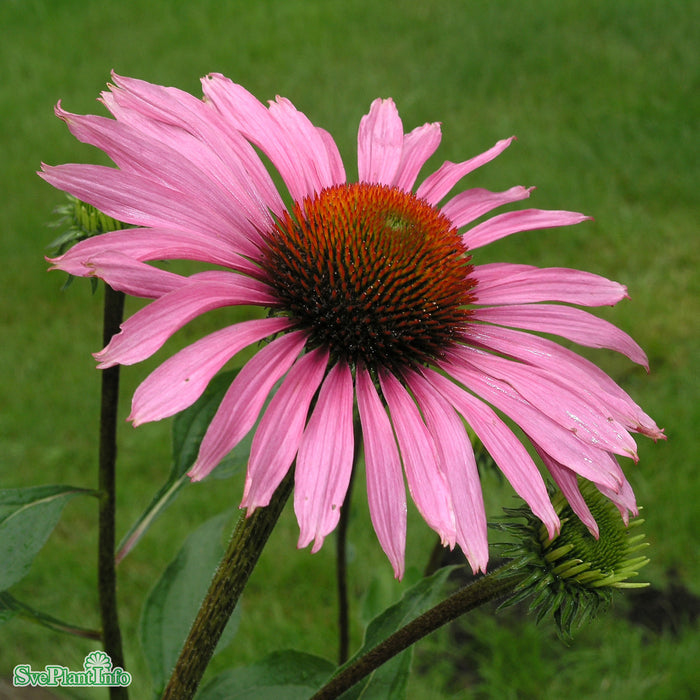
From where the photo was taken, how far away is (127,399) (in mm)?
2818

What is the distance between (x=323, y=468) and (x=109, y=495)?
30cm

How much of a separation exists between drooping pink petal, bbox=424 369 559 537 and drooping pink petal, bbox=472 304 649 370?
0.14 m

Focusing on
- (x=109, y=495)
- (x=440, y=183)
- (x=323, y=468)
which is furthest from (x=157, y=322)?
(x=440, y=183)

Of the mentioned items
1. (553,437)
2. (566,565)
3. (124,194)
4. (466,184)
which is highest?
(466,184)

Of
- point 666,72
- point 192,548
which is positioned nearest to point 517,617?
point 192,548

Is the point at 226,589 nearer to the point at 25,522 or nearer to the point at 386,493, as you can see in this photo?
the point at 386,493

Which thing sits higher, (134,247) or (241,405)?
(134,247)

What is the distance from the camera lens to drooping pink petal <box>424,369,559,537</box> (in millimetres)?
661

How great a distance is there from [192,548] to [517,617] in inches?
50.7

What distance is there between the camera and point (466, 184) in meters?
3.42

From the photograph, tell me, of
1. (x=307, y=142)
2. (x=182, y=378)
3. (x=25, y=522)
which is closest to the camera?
(x=182, y=378)

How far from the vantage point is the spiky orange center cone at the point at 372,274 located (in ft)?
2.64

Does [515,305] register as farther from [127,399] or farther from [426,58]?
[426,58]

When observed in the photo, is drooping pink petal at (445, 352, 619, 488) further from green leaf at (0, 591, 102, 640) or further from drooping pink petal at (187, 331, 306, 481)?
green leaf at (0, 591, 102, 640)
